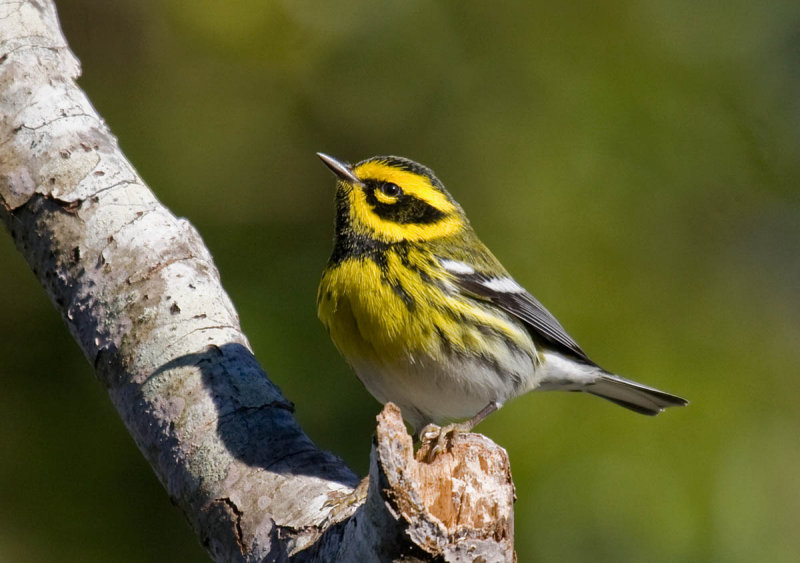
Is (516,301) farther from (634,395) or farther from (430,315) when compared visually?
(634,395)

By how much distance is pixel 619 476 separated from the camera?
4.46 m

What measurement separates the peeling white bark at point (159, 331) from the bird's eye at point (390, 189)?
1046mm

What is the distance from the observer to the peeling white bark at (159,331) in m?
2.88

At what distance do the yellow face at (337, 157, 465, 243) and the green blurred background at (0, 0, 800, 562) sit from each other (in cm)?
62

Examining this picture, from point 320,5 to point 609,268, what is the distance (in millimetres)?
2373

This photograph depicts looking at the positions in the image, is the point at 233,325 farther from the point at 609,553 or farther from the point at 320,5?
the point at 320,5

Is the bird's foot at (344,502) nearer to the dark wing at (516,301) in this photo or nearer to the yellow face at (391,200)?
the dark wing at (516,301)

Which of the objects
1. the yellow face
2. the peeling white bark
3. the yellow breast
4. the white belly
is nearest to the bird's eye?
the yellow face

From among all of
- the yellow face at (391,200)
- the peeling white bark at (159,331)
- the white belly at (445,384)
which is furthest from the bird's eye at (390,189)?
the peeling white bark at (159,331)

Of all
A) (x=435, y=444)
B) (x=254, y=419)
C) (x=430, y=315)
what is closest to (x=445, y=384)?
(x=430, y=315)

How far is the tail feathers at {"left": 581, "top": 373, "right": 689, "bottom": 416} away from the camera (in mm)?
4516

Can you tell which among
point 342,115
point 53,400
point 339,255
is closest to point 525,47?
point 342,115

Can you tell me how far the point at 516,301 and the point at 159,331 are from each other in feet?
5.78

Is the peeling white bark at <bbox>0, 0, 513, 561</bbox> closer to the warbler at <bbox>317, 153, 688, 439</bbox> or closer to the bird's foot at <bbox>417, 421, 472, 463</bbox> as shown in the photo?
the bird's foot at <bbox>417, 421, 472, 463</bbox>
